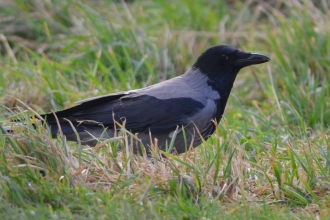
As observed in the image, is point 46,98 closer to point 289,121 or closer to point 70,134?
point 70,134

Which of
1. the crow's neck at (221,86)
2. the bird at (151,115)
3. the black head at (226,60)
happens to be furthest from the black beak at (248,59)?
the bird at (151,115)

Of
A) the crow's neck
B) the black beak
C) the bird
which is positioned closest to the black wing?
the bird

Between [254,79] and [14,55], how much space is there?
246cm

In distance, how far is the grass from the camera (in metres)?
3.92

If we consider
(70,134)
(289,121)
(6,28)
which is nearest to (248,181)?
(70,134)

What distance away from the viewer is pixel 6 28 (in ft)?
26.1

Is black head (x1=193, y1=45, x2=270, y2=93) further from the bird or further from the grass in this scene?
the grass

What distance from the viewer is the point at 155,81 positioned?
7.00 m

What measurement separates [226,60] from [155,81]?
1.64 m

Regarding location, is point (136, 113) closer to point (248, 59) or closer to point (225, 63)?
point (225, 63)

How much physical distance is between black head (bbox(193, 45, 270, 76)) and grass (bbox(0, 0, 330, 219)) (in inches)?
15.1

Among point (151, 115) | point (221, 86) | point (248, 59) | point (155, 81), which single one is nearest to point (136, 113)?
point (151, 115)

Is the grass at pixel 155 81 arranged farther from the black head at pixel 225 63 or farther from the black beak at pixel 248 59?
the black beak at pixel 248 59

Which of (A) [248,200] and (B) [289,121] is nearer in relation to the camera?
(A) [248,200]
